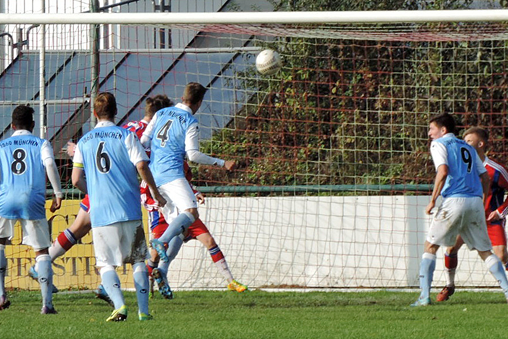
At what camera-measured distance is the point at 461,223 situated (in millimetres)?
8898

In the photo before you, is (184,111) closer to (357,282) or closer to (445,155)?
(445,155)

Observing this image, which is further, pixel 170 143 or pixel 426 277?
pixel 170 143

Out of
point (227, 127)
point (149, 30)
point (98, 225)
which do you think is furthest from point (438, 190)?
point (149, 30)

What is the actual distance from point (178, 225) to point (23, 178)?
1.57 m

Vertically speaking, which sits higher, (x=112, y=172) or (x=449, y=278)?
(x=112, y=172)

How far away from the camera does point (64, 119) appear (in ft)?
45.1

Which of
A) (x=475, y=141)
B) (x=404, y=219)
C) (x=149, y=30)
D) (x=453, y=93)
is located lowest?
(x=404, y=219)

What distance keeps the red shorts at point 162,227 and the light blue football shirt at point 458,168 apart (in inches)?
116

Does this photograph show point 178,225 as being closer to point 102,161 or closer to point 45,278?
point 45,278

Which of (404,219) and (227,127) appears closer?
(404,219)

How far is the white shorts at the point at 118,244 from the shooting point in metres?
7.34

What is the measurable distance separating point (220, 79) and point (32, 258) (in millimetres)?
4143

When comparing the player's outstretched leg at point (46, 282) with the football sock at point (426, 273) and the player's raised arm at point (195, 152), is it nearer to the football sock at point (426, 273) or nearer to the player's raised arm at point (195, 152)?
the player's raised arm at point (195, 152)

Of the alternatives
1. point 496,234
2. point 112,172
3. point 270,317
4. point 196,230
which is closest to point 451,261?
point 496,234
